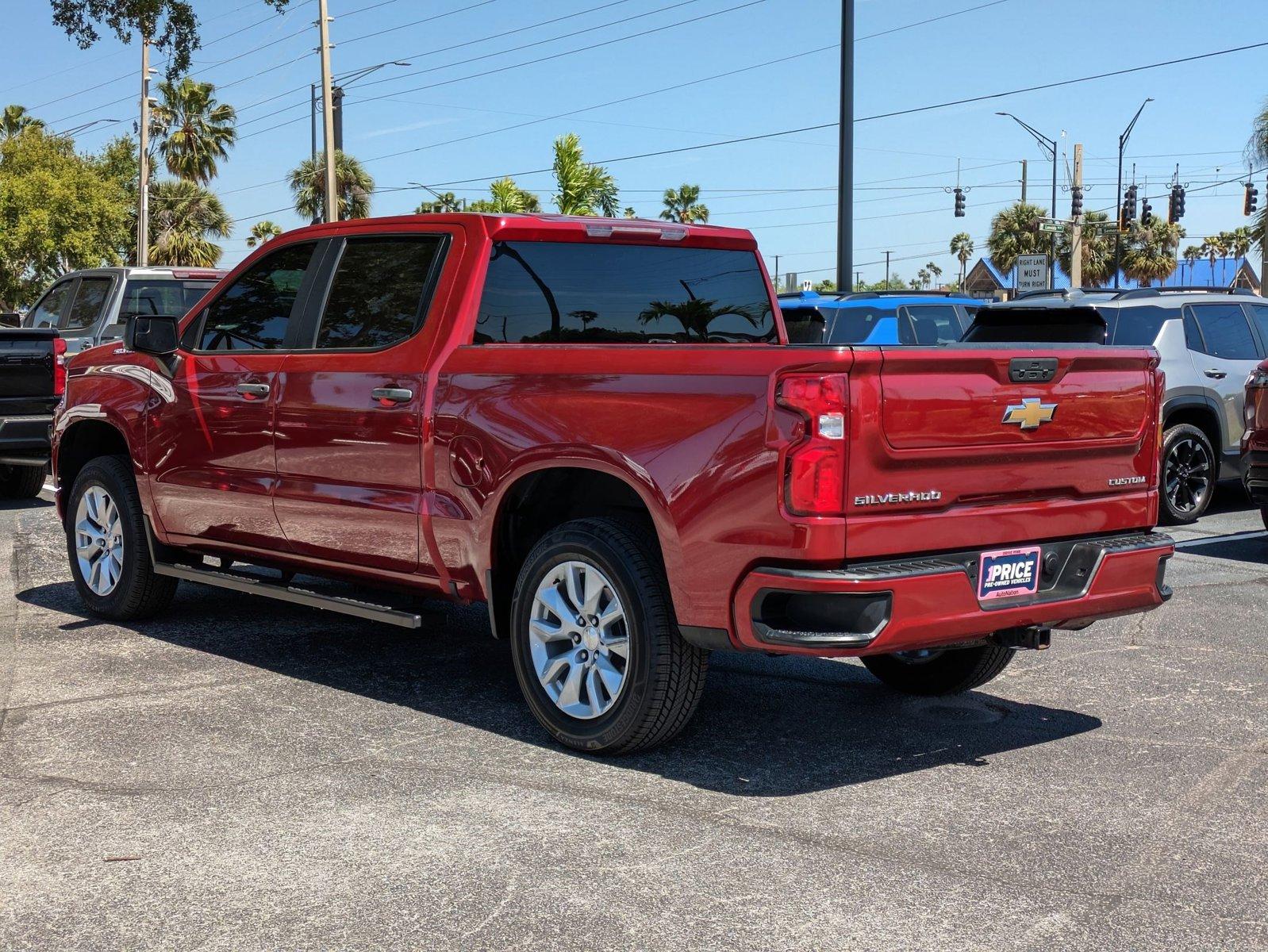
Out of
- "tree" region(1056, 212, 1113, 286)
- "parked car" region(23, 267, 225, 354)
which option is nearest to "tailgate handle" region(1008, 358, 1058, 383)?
"parked car" region(23, 267, 225, 354)

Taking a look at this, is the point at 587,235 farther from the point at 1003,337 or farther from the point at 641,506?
the point at 1003,337

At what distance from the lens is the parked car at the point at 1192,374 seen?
39.2 feet

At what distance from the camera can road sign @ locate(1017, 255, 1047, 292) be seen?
3212 cm

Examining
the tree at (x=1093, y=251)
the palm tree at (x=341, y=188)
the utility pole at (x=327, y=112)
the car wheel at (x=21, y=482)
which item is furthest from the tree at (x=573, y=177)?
the tree at (x=1093, y=251)

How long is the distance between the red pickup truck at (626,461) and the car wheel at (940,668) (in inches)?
0.6

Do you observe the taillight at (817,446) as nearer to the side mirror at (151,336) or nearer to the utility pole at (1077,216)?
the side mirror at (151,336)

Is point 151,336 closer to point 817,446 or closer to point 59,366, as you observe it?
point 817,446

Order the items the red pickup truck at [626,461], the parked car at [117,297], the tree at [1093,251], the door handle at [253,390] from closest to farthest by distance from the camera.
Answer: the red pickup truck at [626,461], the door handle at [253,390], the parked car at [117,297], the tree at [1093,251]

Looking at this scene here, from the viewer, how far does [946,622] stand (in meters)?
4.68

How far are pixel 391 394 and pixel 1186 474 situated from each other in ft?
27.5

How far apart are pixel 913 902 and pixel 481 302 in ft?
9.76

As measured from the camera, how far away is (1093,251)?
74688 millimetres

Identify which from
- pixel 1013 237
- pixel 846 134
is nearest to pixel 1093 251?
pixel 1013 237

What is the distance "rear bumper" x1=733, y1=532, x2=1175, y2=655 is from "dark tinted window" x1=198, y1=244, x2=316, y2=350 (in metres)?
2.96
